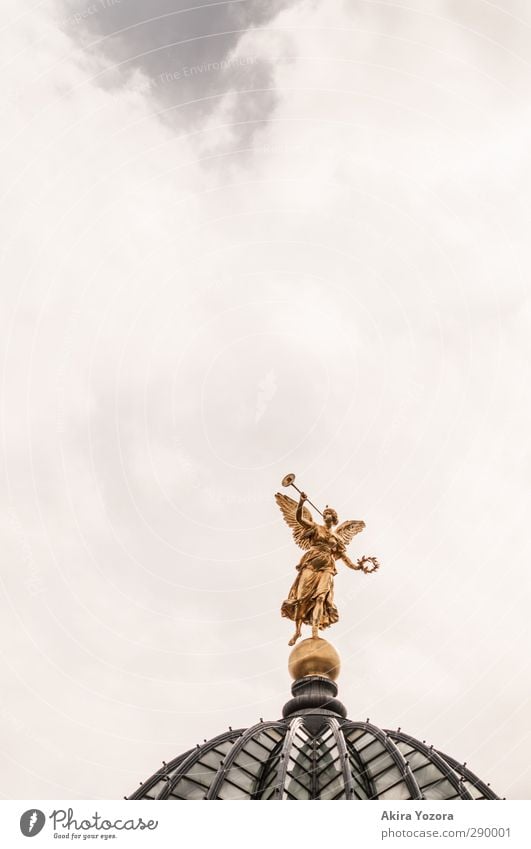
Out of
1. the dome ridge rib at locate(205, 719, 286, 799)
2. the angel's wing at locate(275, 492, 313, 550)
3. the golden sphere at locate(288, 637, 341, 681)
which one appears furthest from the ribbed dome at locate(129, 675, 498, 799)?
the angel's wing at locate(275, 492, 313, 550)

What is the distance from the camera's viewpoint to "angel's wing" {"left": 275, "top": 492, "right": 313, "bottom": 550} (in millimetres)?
39219

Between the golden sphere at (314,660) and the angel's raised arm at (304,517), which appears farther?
the angel's raised arm at (304,517)

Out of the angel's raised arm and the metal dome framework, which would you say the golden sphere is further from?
the angel's raised arm

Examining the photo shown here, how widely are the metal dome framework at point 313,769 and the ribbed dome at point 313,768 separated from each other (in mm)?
27

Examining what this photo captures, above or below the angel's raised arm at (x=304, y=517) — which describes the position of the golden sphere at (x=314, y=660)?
below

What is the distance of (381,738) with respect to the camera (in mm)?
33469

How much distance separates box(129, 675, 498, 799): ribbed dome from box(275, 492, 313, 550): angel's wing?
6.99m


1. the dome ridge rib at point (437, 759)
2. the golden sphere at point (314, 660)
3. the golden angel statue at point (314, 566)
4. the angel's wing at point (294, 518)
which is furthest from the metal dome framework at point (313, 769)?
the angel's wing at point (294, 518)

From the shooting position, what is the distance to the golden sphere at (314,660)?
37469 mm
